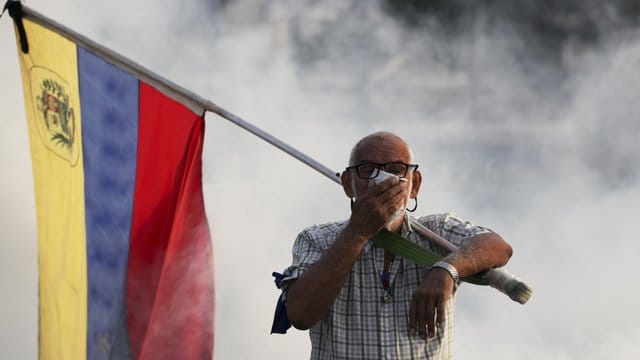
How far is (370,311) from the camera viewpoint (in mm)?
4836

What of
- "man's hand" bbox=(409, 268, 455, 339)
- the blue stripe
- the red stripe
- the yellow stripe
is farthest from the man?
the yellow stripe

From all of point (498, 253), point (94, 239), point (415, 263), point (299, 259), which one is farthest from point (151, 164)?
point (498, 253)

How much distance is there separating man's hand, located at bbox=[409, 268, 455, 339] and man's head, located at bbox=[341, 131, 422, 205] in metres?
0.70

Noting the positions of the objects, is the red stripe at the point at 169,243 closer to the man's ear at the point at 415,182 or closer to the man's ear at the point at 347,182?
the man's ear at the point at 347,182

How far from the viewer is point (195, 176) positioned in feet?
21.7

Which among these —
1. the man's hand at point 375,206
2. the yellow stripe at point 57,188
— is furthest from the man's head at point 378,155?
the yellow stripe at point 57,188

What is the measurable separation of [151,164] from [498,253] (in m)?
3.20

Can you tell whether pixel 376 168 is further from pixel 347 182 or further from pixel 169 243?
pixel 169 243

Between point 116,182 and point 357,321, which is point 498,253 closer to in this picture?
point 357,321

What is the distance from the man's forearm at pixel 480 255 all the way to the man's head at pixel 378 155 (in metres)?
0.50

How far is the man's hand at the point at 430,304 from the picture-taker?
174 inches

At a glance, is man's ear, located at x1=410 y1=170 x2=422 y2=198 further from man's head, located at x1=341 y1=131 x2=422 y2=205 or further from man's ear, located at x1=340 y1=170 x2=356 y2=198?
man's ear, located at x1=340 y1=170 x2=356 y2=198

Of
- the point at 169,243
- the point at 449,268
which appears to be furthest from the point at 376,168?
the point at 169,243

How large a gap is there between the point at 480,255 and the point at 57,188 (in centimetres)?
403
